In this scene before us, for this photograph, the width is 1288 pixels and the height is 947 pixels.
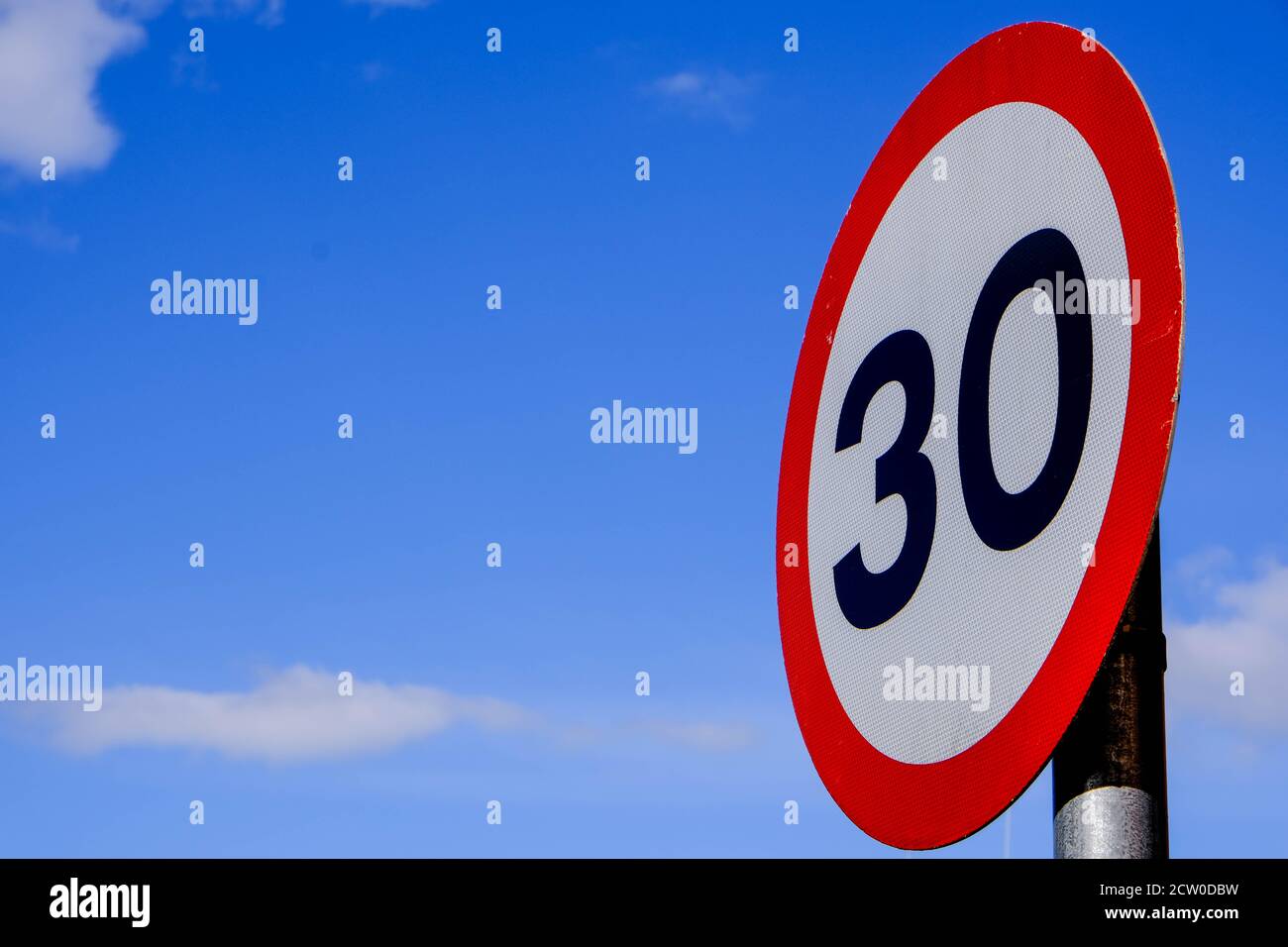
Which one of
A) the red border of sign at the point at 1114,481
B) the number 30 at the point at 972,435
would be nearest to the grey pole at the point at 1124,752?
the red border of sign at the point at 1114,481

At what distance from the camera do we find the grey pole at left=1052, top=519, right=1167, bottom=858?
146 cm

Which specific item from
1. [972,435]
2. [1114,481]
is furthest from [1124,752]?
[972,435]

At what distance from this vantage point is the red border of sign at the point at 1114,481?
4.80ft

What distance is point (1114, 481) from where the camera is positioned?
1.50 meters

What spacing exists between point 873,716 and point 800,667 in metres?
0.25

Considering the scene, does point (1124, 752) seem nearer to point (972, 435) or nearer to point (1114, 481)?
point (1114, 481)

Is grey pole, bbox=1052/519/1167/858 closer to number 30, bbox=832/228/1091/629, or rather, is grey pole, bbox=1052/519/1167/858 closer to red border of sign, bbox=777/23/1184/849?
red border of sign, bbox=777/23/1184/849

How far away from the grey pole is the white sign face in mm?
77

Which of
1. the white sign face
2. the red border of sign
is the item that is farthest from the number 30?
the red border of sign

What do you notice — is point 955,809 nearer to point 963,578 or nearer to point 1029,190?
point 963,578

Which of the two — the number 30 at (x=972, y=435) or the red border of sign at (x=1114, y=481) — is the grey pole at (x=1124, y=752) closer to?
the red border of sign at (x=1114, y=481)

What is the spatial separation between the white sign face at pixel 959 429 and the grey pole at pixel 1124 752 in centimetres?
8

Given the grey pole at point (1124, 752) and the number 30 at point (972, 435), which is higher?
the number 30 at point (972, 435)
